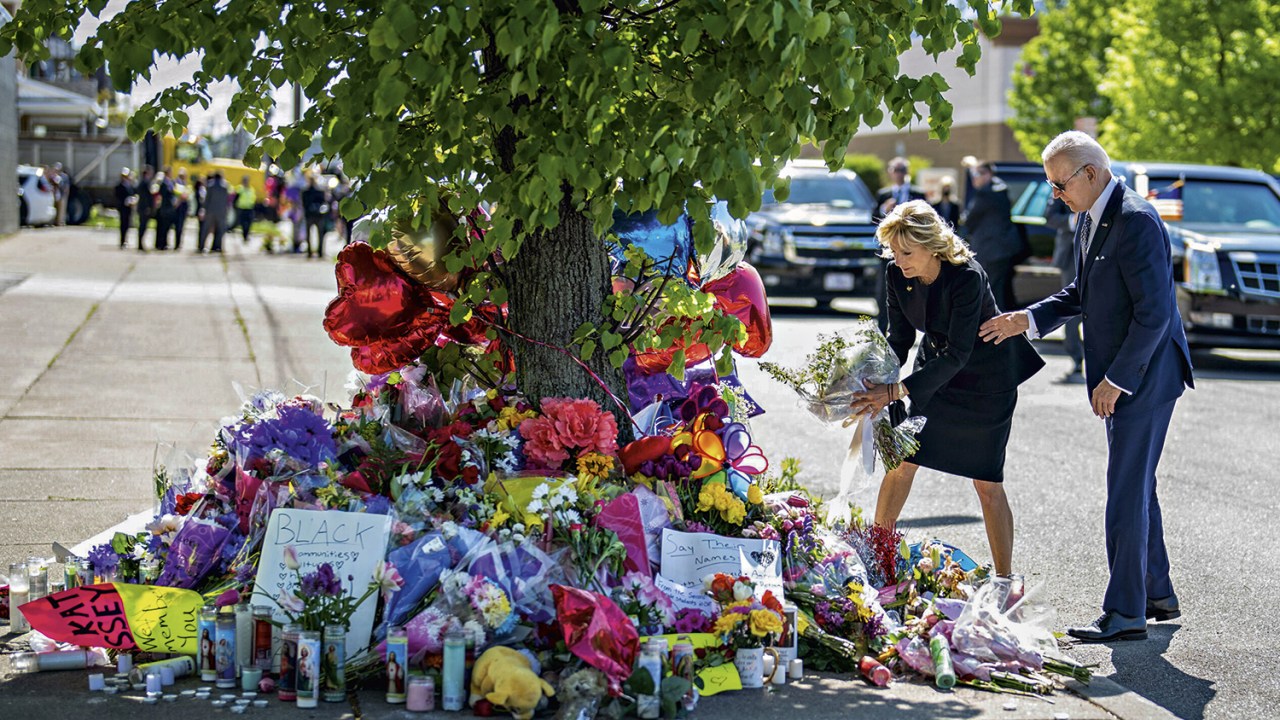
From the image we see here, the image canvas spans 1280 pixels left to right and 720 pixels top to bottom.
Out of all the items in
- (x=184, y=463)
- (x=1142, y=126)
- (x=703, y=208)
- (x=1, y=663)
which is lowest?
(x=1, y=663)

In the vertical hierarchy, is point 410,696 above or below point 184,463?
below

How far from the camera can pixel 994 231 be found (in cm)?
1506

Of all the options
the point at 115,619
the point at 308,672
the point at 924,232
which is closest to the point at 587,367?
the point at 924,232

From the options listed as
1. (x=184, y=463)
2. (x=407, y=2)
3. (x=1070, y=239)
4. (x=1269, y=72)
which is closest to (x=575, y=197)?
(x=407, y=2)

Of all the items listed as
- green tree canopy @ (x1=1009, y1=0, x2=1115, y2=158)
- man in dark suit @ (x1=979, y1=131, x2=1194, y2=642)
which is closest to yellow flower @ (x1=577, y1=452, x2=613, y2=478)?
man in dark suit @ (x1=979, y1=131, x2=1194, y2=642)

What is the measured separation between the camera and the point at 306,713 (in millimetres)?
4438

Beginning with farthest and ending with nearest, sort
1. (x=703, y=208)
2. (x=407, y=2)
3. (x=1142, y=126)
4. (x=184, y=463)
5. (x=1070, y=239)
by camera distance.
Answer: (x=1142, y=126), (x=1070, y=239), (x=184, y=463), (x=703, y=208), (x=407, y=2)

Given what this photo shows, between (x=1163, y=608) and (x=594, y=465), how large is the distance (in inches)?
97.7

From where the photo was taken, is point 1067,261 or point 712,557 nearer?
point 712,557

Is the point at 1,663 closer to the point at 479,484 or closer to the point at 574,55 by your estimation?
the point at 479,484

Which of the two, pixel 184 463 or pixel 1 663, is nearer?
pixel 1 663

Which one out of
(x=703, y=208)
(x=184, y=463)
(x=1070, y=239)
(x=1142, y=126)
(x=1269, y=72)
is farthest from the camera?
(x=1142, y=126)

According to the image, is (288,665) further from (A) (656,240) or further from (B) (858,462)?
(B) (858,462)

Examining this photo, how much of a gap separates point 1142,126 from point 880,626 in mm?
22522
